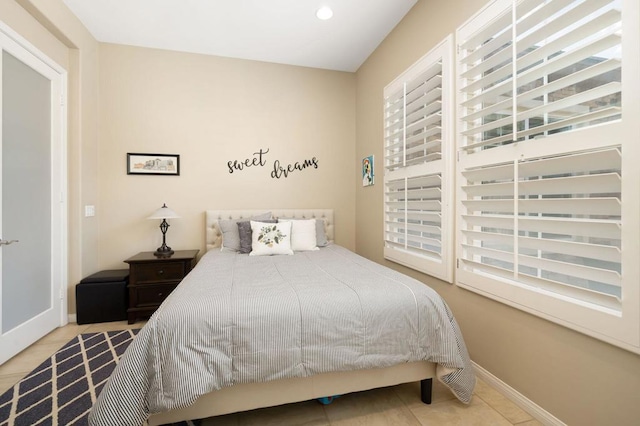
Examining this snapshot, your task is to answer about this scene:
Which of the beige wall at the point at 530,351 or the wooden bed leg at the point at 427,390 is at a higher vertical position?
the beige wall at the point at 530,351

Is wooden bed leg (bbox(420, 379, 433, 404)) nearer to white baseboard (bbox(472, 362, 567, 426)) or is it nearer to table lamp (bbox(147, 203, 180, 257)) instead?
white baseboard (bbox(472, 362, 567, 426))

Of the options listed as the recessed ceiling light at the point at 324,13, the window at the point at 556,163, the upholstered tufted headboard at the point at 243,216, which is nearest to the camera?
the window at the point at 556,163

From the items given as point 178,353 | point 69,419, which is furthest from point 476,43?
point 69,419

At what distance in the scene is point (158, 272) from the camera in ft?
9.59

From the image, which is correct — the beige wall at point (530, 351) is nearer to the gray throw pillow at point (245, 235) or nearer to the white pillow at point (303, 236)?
the white pillow at point (303, 236)

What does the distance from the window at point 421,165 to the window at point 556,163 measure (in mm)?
192

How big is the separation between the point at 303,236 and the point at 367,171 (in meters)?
1.16

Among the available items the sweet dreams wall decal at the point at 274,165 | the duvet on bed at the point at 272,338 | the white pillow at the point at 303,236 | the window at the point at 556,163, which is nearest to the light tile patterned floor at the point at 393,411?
the duvet on bed at the point at 272,338

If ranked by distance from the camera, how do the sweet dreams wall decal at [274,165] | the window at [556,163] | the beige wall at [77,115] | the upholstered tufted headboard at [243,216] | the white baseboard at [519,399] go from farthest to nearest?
the sweet dreams wall decal at [274,165]
the upholstered tufted headboard at [243,216]
the beige wall at [77,115]
the white baseboard at [519,399]
the window at [556,163]

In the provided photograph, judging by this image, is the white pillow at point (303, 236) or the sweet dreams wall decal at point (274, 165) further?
the sweet dreams wall decal at point (274, 165)

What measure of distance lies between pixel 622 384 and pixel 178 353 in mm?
→ 1903

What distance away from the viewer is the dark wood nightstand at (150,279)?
285cm

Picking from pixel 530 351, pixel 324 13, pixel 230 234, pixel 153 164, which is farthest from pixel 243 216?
pixel 530 351

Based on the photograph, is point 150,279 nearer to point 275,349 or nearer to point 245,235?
point 245,235
